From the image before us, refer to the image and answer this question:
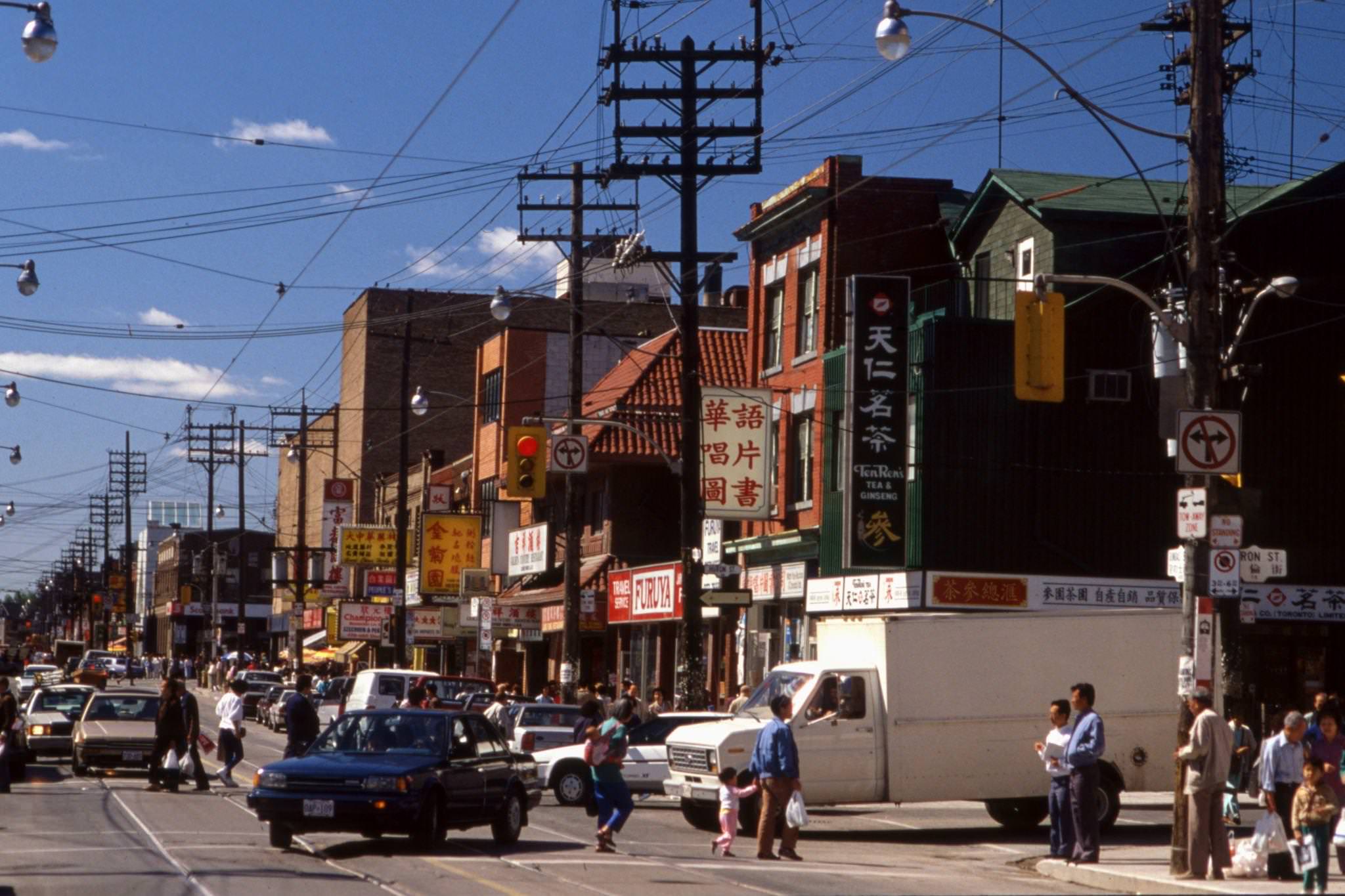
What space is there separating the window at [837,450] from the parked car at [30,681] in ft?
95.8

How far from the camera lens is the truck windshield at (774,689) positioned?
2291cm

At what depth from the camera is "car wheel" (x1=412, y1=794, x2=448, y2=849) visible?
1773cm

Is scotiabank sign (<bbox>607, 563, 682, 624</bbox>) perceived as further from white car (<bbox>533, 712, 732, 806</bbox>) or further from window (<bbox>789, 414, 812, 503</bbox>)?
white car (<bbox>533, 712, 732, 806</bbox>)

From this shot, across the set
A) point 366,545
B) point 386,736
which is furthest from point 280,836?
point 366,545

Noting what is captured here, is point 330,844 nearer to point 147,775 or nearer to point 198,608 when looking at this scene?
point 147,775

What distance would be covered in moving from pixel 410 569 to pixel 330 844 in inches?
2236

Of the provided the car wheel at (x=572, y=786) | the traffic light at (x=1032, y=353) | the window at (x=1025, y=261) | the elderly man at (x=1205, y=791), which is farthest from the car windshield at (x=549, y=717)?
the elderly man at (x=1205, y=791)

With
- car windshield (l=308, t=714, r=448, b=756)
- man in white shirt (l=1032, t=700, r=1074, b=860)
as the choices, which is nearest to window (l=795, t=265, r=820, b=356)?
man in white shirt (l=1032, t=700, r=1074, b=860)

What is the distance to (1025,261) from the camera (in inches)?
1384

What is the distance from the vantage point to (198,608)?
13088cm

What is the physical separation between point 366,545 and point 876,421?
127ft

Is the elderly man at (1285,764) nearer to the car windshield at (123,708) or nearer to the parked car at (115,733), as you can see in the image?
the parked car at (115,733)

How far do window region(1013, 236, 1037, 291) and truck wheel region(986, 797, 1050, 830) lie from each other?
518 inches

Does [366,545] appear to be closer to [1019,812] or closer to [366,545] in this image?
[366,545]
